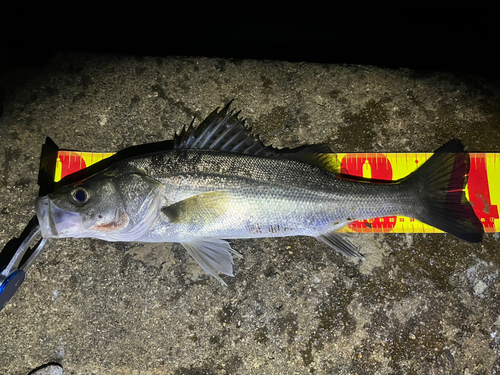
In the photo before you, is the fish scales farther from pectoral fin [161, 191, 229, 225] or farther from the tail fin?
the tail fin

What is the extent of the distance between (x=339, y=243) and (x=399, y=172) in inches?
31.8

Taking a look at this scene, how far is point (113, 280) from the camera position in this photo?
8.47 ft

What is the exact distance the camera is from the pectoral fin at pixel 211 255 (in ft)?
7.98

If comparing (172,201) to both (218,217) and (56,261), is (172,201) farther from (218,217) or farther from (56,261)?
(56,261)

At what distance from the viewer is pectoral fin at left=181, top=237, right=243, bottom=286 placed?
2.43m

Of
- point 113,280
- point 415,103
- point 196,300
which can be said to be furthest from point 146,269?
point 415,103

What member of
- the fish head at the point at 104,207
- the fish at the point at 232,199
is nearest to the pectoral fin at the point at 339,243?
the fish at the point at 232,199

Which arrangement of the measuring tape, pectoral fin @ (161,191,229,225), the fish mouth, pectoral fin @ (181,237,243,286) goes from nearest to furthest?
the fish mouth < pectoral fin @ (161,191,229,225) < pectoral fin @ (181,237,243,286) < the measuring tape

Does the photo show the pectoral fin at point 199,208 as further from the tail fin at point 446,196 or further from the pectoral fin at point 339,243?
the tail fin at point 446,196

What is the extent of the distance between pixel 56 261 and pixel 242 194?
5.22 ft

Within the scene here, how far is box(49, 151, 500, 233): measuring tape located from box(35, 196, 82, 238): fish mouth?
1.89 feet

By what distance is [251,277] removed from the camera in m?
2.59

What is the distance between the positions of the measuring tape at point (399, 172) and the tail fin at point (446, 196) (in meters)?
0.20

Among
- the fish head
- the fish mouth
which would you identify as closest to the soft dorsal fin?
the fish head
